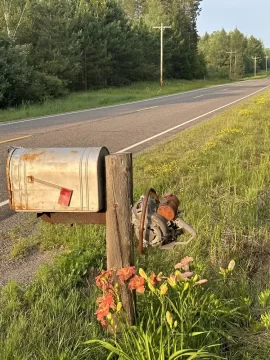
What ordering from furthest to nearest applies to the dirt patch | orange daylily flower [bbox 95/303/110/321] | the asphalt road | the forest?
the forest, the asphalt road, the dirt patch, orange daylily flower [bbox 95/303/110/321]

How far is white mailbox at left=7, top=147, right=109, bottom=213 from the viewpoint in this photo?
209cm

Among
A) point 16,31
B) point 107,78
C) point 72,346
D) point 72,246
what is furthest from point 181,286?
point 107,78

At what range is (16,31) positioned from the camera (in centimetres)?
2881

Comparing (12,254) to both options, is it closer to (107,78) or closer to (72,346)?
(72,346)

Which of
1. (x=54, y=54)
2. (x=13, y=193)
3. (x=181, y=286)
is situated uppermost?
(x=54, y=54)

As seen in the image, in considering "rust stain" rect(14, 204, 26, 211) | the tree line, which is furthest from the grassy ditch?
the tree line

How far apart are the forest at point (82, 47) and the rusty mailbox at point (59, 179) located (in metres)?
18.0

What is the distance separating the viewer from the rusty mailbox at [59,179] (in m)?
2.09

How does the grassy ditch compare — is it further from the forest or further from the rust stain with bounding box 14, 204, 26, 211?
the forest

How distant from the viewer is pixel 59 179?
2.11 meters

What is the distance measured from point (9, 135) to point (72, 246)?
793 centimetres

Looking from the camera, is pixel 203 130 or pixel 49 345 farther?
pixel 203 130

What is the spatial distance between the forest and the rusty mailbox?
17981 mm

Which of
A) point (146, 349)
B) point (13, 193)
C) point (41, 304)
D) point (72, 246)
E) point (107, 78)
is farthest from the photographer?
point (107, 78)
